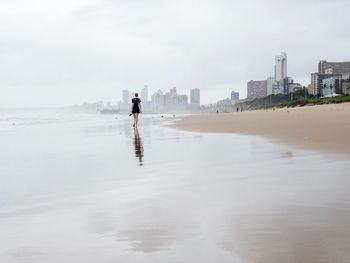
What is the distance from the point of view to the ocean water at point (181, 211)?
3.15 m

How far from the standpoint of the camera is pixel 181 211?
171 inches

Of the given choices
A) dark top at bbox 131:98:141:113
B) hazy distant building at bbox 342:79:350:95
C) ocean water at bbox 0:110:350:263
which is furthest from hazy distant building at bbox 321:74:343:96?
ocean water at bbox 0:110:350:263

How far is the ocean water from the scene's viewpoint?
315cm

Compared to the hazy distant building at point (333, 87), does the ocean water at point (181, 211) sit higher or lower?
lower

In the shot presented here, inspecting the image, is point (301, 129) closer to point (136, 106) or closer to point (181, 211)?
point (136, 106)

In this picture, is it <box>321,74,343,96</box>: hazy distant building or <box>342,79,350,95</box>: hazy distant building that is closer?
<box>342,79,350,95</box>: hazy distant building

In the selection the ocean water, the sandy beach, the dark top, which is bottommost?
the ocean water

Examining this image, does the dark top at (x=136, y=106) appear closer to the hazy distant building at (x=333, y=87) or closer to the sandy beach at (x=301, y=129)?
the sandy beach at (x=301, y=129)

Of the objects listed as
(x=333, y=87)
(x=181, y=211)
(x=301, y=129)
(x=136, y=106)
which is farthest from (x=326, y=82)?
(x=181, y=211)

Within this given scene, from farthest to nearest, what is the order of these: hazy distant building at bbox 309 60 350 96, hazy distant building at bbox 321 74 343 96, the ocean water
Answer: hazy distant building at bbox 309 60 350 96, hazy distant building at bbox 321 74 343 96, the ocean water

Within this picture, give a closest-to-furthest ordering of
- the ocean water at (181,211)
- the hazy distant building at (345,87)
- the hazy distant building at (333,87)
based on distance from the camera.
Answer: the ocean water at (181,211) < the hazy distant building at (345,87) < the hazy distant building at (333,87)

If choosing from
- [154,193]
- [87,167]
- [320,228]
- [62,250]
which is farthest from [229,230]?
[87,167]

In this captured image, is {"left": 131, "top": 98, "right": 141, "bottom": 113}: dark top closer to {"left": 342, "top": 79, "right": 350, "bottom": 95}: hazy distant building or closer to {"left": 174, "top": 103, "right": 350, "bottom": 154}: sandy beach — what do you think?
{"left": 174, "top": 103, "right": 350, "bottom": 154}: sandy beach

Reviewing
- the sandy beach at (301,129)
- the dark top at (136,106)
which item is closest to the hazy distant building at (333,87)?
the sandy beach at (301,129)
